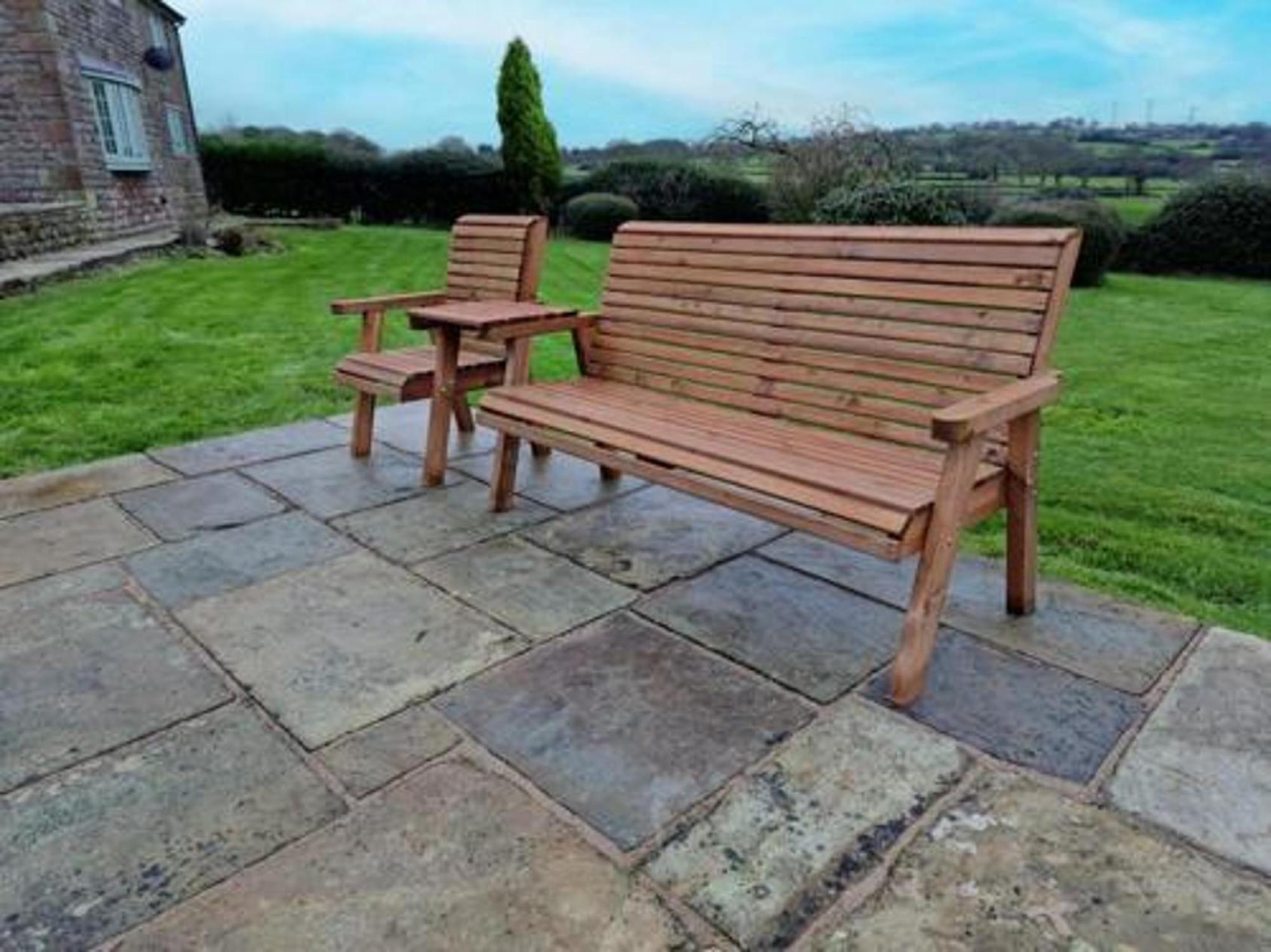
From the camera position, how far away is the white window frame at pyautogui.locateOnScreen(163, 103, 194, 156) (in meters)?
17.3

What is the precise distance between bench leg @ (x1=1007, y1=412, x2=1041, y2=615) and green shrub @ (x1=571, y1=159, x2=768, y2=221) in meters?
13.5

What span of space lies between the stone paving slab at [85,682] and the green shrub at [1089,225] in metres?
10.7

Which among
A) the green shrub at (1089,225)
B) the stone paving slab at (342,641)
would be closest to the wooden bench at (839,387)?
the stone paving slab at (342,641)

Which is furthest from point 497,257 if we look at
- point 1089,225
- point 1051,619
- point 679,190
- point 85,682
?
point 679,190

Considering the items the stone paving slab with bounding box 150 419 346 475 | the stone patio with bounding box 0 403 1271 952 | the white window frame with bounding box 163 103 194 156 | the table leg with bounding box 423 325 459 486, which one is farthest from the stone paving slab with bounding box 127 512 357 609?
the white window frame with bounding box 163 103 194 156

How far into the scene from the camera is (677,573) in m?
2.70

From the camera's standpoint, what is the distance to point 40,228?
10.3 m

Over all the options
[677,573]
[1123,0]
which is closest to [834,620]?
[677,573]

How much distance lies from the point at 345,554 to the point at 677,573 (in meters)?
1.10

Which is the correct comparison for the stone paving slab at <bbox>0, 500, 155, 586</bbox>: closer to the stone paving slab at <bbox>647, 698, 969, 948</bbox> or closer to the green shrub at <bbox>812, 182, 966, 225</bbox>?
the stone paving slab at <bbox>647, 698, 969, 948</bbox>

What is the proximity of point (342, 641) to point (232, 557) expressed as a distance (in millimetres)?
768

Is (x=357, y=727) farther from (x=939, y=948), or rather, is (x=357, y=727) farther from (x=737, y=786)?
(x=939, y=948)

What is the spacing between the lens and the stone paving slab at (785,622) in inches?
85.4

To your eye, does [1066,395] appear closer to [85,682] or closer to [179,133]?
[85,682]
